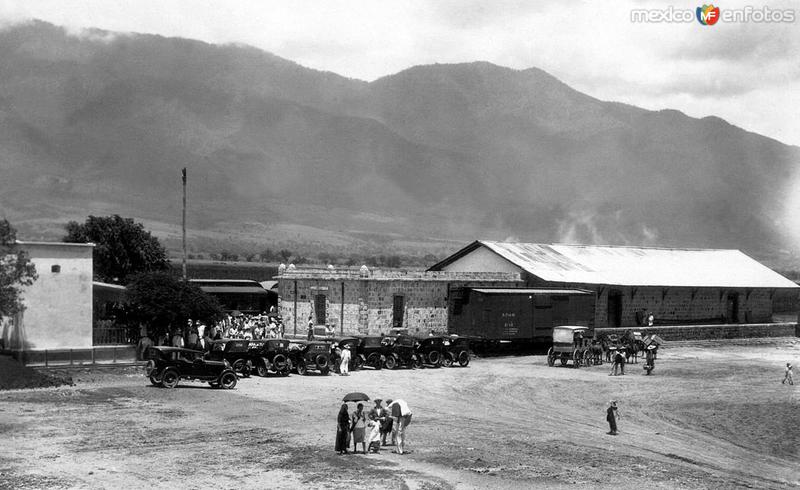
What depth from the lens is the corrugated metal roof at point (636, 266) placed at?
57625mm

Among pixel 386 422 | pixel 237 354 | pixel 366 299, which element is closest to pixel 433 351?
pixel 366 299

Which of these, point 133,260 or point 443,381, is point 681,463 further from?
point 133,260

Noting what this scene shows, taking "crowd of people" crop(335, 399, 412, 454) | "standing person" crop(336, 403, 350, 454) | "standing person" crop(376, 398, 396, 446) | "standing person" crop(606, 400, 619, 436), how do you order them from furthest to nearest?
1. "standing person" crop(606, 400, 619, 436)
2. "standing person" crop(376, 398, 396, 446)
3. "crowd of people" crop(335, 399, 412, 454)
4. "standing person" crop(336, 403, 350, 454)

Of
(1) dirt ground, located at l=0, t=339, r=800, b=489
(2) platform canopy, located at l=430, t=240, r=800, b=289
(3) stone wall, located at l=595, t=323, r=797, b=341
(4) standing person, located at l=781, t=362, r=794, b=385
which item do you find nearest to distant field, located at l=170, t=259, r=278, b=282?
(2) platform canopy, located at l=430, t=240, r=800, b=289

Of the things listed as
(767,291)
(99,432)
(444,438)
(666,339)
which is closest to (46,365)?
(99,432)

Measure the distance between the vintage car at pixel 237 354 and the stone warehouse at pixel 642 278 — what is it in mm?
22418

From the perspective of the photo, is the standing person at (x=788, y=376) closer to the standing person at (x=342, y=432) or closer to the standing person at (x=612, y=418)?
the standing person at (x=612, y=418)

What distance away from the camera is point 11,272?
35.8m

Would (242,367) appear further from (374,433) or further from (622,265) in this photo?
(622,265)

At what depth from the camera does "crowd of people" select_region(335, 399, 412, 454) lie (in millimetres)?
23516

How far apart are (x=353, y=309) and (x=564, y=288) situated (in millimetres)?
13119

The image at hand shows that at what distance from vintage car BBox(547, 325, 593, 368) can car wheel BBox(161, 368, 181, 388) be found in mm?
18782

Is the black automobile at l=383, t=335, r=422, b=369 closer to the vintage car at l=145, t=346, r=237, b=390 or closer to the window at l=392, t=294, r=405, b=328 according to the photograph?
the window at l=392, t=294, r=405, b=328

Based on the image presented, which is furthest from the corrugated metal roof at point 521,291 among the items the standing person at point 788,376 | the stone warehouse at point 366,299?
the standing person at point 788,376
